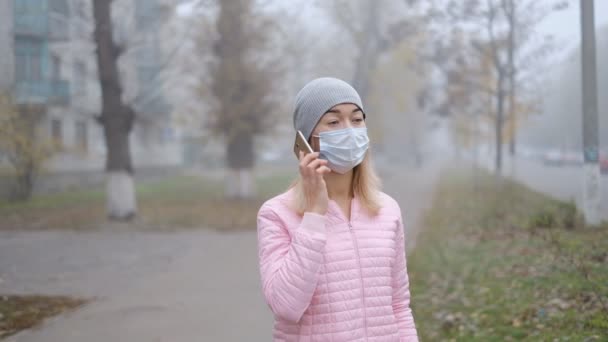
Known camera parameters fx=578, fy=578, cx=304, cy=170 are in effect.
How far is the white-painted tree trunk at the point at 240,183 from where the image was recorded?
2055cm

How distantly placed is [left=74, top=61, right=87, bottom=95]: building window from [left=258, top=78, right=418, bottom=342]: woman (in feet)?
52.1

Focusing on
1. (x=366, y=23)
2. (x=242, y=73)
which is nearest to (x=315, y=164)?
(x=242, y=73)

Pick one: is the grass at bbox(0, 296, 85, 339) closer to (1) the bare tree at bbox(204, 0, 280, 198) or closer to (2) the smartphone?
(2) the smartphone

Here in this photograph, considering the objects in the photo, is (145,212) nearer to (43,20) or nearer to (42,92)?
(42,92)

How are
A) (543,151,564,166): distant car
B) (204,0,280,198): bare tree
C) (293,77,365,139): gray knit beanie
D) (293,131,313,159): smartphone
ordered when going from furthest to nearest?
(204,0,280,198): bare tree < (543,151,564,166): distant car < (293,77,365,139): gray knit beanie < (293,131,313,159): smartphone

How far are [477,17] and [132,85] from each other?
12.2 meters

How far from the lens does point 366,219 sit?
2422 millimetres

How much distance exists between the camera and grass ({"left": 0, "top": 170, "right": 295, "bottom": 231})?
10.1 metres

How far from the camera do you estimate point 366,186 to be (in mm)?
2484

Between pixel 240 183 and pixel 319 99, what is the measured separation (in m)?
18.4

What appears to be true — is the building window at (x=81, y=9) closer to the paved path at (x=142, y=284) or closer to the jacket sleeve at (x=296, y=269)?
the paved path at (x=142, y=284)

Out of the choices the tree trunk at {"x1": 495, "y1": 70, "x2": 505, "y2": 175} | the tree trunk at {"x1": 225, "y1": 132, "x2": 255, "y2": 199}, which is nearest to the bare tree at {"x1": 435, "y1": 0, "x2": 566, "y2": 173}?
the tree trunk at {"x1": 495, "y1": 70, "x2": 505, "y2": 175}

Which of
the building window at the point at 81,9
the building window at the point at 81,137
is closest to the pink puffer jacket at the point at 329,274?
the building window at the point at 81,9

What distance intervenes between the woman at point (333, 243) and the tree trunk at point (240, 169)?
58.6ft
